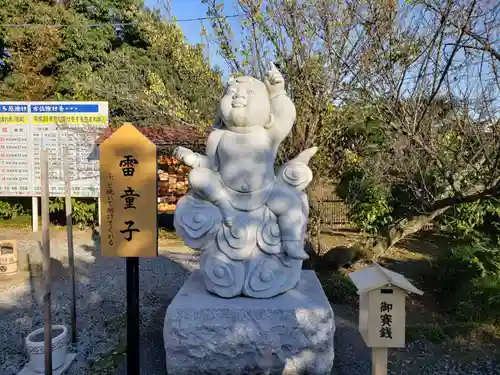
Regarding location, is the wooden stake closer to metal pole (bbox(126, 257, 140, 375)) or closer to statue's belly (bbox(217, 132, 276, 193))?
statue's belly (bbox(217, 132, 276, 193))

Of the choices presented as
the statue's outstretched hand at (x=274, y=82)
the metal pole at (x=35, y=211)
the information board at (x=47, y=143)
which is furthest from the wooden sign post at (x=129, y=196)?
the metal pole at (x=35, y=211)

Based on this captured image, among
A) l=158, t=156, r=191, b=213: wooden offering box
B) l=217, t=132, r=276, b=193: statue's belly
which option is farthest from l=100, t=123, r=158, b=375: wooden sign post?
l=158, t=156, r=191, b=213: wooden offering box

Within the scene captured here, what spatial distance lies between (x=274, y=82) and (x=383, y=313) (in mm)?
2010

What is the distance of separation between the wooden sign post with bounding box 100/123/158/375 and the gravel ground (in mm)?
1110

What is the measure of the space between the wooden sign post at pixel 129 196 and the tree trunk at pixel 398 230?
371 cm

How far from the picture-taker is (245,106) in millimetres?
3146

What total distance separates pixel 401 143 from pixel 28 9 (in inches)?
395

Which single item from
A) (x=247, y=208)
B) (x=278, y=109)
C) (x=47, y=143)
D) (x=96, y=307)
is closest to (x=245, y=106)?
(x=278, y=109)

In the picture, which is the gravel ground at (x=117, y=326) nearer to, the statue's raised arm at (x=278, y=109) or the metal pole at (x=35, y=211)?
the statue's raised arm at (x=278, y=109)

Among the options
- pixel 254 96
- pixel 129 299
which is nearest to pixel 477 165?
pixel 254 96

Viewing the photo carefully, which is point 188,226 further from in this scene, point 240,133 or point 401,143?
point 401,143

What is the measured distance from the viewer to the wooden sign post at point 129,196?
268 centimetres

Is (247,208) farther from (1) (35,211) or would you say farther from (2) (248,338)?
(1) (35,211)

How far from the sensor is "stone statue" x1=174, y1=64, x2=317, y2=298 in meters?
3.07
